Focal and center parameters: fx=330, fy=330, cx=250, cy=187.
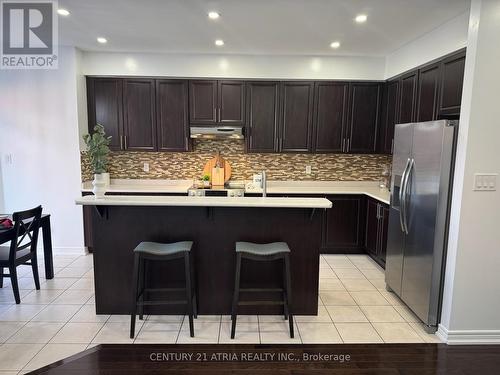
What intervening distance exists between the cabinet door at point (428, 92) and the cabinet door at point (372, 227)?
4.08 feet

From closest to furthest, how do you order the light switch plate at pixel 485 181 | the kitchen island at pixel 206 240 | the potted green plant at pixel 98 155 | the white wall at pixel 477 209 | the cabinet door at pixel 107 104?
the white wall at pixel 477 209
the light switch plate at pixel 485 181
the potted green plant at pixel 98 155
the kitchen island at pixel 206 240
the cabinet door at pixel 107 104

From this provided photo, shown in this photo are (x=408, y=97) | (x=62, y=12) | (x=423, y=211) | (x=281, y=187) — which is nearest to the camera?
(x=423, y=211)

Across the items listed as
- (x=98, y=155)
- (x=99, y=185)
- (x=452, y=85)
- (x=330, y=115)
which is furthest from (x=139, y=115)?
(x=452, y=85)

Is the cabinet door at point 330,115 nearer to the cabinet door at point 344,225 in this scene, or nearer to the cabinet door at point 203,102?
the cabinet door at point 344,225

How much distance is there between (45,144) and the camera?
14.6ft

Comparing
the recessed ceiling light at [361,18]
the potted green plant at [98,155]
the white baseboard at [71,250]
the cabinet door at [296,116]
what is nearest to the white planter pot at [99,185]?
the potted green plant at [98,155]

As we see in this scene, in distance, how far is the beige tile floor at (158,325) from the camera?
2551 mm

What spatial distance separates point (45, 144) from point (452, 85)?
15.9 ft

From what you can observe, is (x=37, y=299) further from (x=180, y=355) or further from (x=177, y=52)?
(x=177, y=52)

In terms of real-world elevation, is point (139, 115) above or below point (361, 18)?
below

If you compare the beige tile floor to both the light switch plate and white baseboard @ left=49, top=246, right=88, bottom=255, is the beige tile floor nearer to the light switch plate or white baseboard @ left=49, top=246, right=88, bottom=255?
white baseboard @ left=49, top=246, right=88, bottom=255

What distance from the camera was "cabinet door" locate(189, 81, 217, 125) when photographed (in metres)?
4.62

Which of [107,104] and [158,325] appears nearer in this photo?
[158,325]

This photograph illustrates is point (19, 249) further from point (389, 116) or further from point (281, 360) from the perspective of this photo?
point (389, 116)
